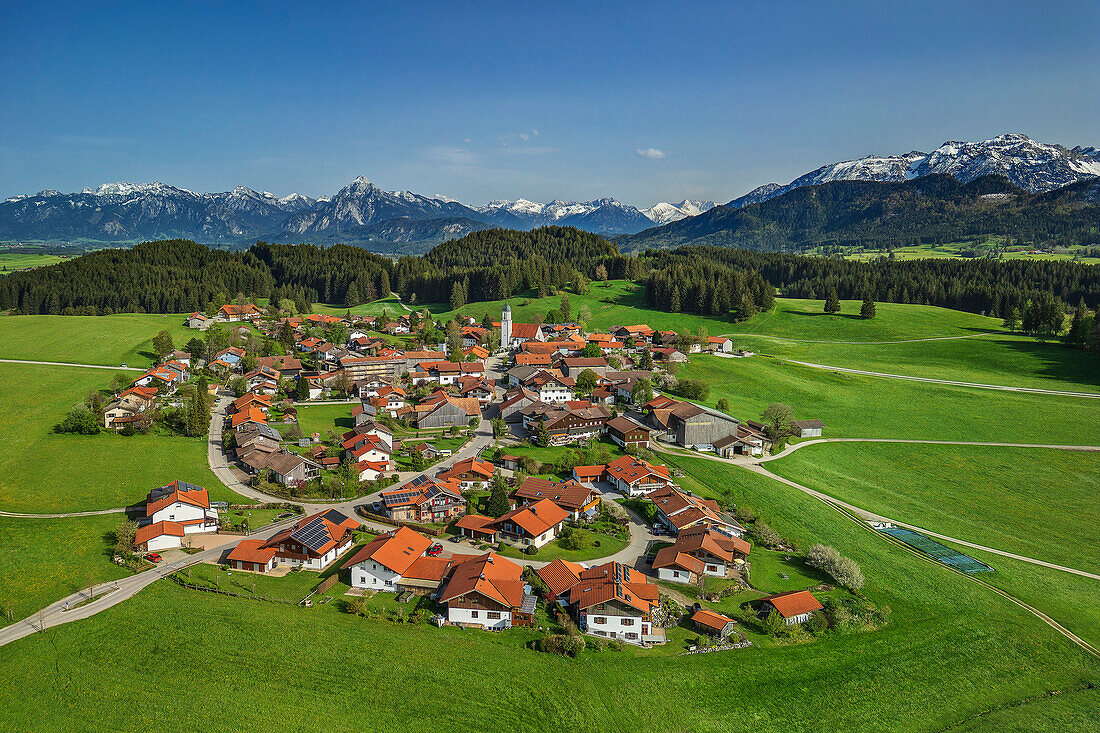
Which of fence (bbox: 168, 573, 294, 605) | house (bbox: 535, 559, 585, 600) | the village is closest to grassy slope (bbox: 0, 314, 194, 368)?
the village

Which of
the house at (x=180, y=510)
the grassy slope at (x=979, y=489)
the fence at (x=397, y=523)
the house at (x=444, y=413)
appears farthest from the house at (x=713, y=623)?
the house at (x=444, y=413)

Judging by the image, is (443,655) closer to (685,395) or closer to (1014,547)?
(1014,547)

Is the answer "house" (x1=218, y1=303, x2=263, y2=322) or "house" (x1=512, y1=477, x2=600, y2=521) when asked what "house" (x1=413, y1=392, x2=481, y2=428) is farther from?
"house" (x1=218, y1=303, x2=263, y2=322)

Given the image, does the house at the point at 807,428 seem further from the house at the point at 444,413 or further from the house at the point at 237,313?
the house at the point at 237,313

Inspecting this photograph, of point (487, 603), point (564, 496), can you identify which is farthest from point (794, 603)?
point (564, 496)

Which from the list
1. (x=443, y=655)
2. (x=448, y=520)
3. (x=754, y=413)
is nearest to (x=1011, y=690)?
(x=443, y=655)
